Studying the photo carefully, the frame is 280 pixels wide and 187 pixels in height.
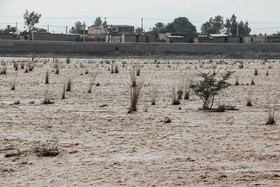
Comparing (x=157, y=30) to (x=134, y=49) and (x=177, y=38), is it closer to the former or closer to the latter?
(x=177, y=38)

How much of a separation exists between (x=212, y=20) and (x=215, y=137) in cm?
12652

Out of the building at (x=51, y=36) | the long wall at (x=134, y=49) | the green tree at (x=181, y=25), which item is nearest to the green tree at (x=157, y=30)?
the green tree at (x=181, y=25)

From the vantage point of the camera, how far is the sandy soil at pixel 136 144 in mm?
5035

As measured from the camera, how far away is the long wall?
50.6m

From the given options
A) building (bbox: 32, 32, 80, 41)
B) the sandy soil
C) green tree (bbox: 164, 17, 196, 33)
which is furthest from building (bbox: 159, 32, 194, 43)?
the sandy soil

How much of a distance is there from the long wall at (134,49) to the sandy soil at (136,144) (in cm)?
4011

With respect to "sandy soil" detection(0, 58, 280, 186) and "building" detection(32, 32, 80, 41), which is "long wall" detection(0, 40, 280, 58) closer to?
"building" detection(32, 32, 80, 41)

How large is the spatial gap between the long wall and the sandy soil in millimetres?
40112

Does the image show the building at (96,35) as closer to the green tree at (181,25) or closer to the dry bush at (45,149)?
the green tree at (181,25)

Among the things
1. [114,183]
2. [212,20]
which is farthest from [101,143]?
[212,20]

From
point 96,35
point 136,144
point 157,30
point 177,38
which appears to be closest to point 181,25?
point 157,30

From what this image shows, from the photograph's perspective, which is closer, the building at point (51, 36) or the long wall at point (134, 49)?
the long wall at point (134, 49)

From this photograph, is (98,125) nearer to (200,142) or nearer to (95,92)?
(200,142)

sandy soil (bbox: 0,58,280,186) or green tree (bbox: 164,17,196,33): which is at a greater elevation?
green tree (bbox: 164,17,196,33)
